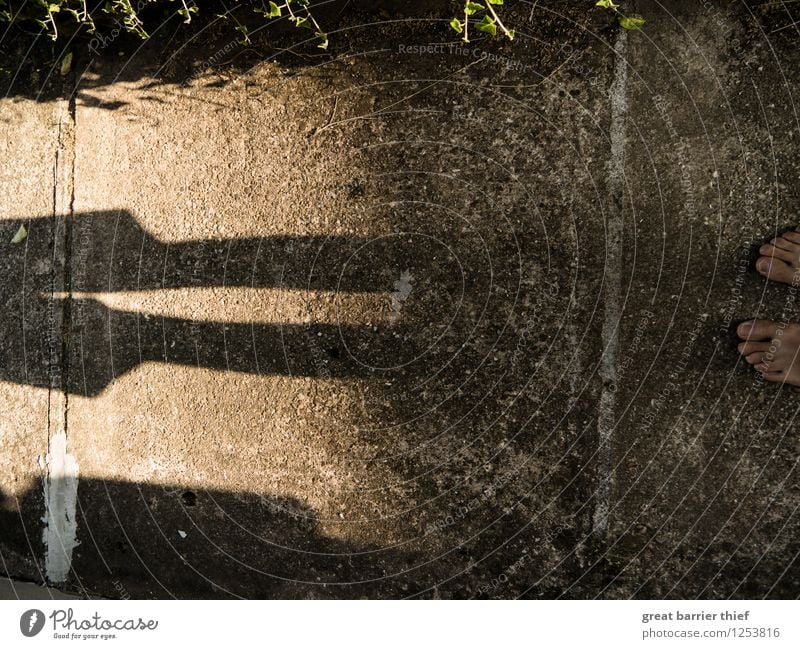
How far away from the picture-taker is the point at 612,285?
2.68 meters

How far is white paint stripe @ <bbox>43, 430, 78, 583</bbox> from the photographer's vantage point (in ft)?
10.4

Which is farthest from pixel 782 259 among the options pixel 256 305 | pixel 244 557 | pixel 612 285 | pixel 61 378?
pixel 61 378

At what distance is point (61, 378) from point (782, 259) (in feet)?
13.1

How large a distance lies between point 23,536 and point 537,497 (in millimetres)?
3101

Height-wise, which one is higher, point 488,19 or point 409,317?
point 488,19

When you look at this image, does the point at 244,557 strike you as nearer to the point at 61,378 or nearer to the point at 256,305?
the point at 256,305

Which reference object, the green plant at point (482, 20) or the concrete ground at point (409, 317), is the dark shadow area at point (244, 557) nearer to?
the concrete ground at point (409, 317)

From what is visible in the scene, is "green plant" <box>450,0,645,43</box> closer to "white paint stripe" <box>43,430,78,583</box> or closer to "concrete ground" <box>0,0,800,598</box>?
"concrete ground" <box>0,0,800,598</box>

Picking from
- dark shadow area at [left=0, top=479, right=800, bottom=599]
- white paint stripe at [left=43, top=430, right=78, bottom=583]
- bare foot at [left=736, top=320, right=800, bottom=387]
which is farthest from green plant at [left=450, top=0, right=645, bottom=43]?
white paint stripe at [left=43, top=430, right=78, bottom=583]

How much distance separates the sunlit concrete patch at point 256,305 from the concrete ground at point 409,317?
2 centimetres

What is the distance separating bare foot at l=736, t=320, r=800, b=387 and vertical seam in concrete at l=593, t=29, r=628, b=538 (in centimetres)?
61

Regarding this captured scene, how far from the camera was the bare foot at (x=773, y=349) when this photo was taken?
255cm
